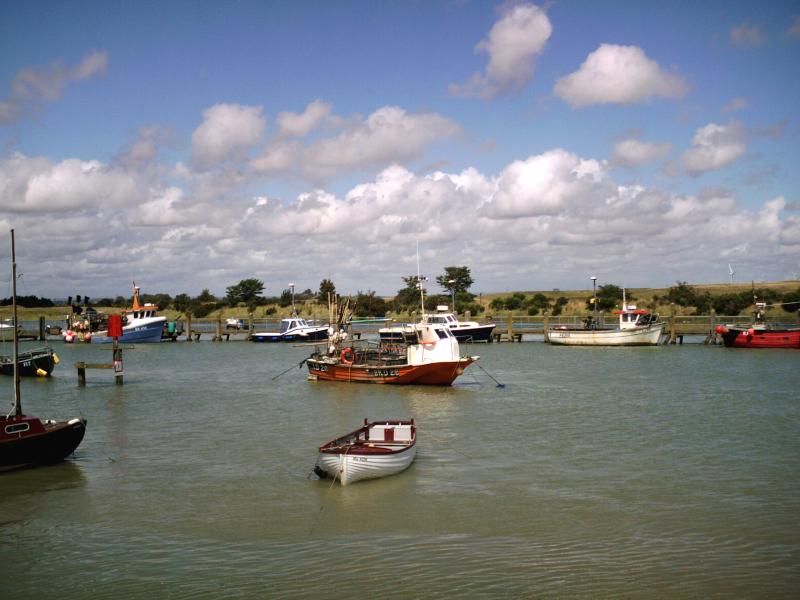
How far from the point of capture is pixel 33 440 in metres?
20.6

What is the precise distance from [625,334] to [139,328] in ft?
155

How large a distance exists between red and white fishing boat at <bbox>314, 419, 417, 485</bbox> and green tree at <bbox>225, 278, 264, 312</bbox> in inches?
4428

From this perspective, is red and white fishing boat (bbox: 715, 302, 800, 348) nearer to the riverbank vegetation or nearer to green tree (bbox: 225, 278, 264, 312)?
the riverbank vegetation

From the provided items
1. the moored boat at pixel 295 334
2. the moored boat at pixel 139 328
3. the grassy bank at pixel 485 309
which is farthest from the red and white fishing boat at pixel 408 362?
the grassy bank at pixel 485 309

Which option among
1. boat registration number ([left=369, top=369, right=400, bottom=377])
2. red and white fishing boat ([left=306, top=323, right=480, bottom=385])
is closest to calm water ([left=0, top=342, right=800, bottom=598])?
red and white fishing boat ([left=306, top=323, right=480, bottom=385])

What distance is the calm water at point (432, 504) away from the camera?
13.1 m

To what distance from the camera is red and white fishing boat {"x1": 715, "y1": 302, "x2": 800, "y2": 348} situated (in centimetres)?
5738

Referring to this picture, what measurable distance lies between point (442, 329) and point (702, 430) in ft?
48.3

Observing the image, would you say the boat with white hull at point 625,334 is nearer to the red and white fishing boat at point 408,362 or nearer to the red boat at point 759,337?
the red boat at point 759,337

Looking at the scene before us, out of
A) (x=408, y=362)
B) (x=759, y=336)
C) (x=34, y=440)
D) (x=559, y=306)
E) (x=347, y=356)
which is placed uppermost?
(x=559, y=306)

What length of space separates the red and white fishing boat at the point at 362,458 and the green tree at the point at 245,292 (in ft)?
369

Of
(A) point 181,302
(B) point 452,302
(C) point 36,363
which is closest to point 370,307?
(B) point 452,302

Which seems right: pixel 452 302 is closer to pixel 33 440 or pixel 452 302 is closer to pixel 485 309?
pixel 485 309

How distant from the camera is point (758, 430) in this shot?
25.7 m
